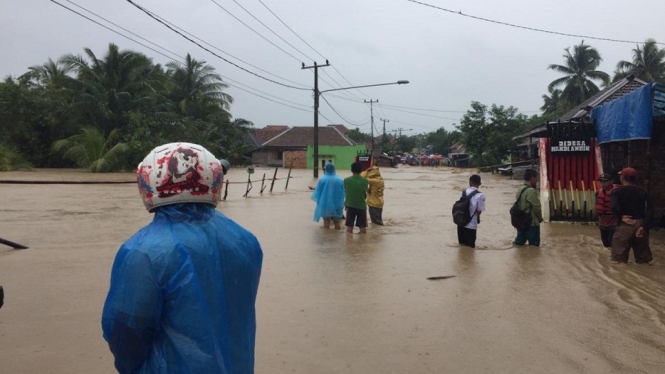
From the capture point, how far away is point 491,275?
7.34m

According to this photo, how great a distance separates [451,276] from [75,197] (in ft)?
45.0

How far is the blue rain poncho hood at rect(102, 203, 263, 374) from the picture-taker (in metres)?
1.83

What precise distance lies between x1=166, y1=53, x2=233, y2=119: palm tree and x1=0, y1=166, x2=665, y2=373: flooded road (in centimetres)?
3575

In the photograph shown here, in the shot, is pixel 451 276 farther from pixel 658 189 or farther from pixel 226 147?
pixel 226 147

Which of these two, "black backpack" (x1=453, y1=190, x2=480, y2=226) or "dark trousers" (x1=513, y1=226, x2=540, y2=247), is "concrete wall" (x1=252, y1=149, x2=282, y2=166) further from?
"black backpack" (x1=453, y1=190, x2=480, y2=226)

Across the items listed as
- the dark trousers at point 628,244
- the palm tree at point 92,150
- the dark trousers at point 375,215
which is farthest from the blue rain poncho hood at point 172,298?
the palm tree at point 92,150

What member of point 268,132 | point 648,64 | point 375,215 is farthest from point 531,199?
point 268,132

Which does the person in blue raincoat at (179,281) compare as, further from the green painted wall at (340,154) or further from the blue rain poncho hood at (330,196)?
the green painted wall at (340,154)

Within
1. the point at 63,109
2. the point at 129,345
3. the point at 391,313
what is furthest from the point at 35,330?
the point at 63,109

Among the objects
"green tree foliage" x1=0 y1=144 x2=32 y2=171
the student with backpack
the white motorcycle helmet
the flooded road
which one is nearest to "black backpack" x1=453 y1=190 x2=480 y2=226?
the student with backpack

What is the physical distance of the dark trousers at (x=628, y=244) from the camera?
7.52 meters

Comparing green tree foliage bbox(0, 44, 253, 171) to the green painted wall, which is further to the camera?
the green painted wall

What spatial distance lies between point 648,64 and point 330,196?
40569 mm

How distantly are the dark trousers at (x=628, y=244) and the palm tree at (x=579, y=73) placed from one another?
42.6 metres
